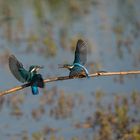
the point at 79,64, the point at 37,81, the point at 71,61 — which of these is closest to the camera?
the point at 37,81

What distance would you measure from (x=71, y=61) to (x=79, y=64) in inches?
250

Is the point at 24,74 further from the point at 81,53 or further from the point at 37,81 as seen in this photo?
the point at 81,53

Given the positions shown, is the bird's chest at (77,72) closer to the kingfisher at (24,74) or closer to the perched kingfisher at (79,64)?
the perched kingfisher at (79,64)

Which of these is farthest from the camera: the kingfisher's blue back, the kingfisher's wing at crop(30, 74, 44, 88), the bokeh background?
the bokeh background

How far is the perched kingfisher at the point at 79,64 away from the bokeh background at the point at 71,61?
130 inches

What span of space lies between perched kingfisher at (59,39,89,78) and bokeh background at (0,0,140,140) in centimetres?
330

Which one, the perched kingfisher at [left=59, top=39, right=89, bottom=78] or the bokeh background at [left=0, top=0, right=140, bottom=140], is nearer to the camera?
the perched kingfisher at [left=59, top=39, right=89, bottom=78]

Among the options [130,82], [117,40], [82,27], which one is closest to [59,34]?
[82,27]

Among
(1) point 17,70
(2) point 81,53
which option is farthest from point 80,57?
(1) point 17,70

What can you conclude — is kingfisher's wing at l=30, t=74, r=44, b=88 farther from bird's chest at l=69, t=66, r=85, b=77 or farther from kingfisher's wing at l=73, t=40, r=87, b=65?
kingfisher's wing at l=73, t=40, r=87, b=65

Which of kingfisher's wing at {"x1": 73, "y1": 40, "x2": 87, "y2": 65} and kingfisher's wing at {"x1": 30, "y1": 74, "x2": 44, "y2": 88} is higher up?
kingfisher's wing at {"x1": 73, "y1": 40, "x2": 87, "y2": 65}

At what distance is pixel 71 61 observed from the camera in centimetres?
821

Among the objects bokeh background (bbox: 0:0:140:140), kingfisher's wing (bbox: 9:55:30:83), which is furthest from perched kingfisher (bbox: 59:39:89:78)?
bokeh background (bbox: 0:0:140:140)

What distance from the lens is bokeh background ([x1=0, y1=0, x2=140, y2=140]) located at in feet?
19.2
